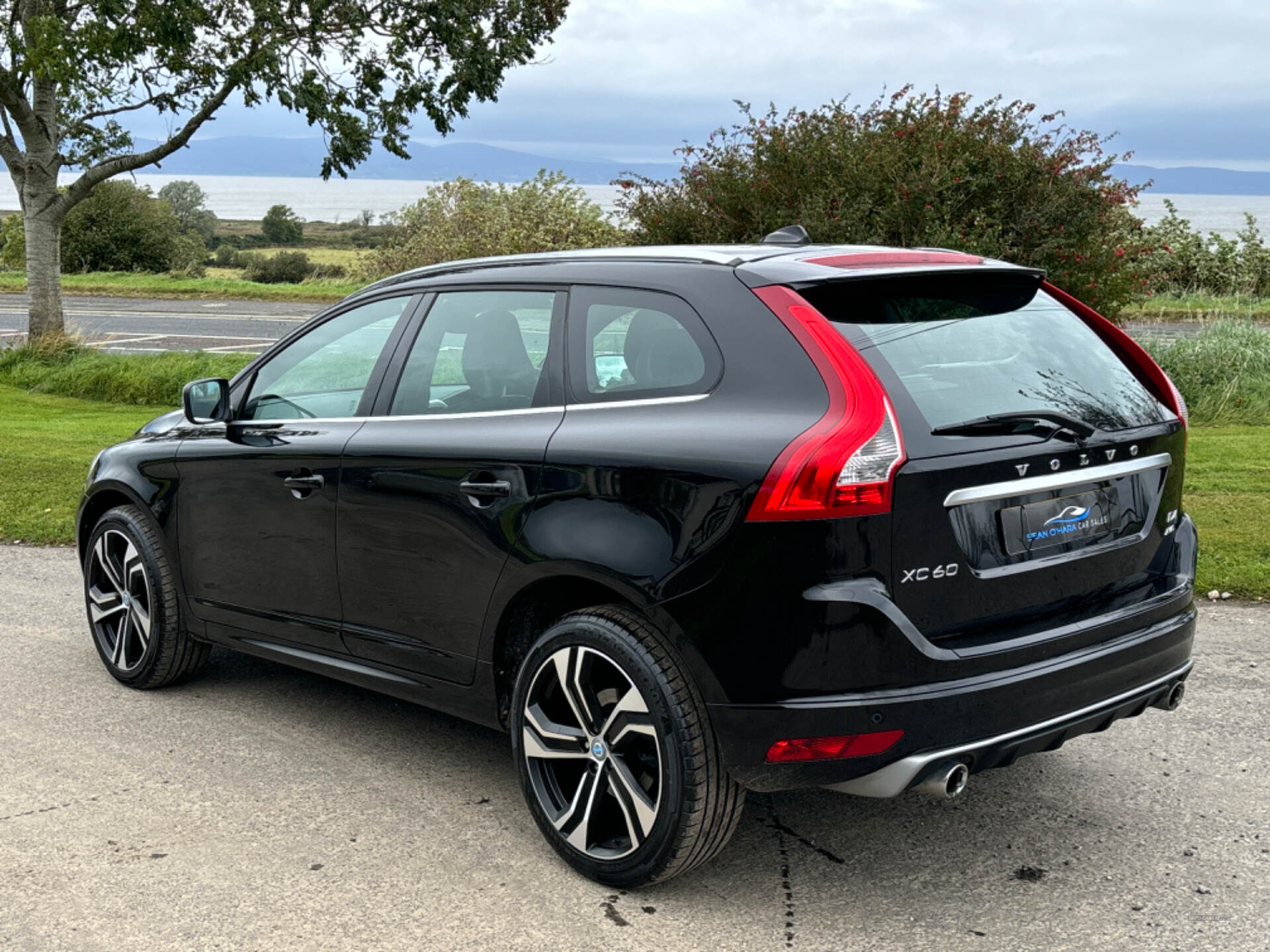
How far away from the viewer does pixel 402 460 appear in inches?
170

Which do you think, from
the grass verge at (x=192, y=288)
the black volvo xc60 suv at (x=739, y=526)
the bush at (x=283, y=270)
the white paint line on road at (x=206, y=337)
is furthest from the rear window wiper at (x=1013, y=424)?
the bush at (x=283, y=270)

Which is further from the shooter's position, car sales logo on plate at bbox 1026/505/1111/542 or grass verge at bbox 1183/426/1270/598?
grass verge at bbox 1183/426/1270/598

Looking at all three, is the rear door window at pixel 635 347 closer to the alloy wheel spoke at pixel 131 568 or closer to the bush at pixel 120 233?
the alloy wheel spoke at pixel 131 568

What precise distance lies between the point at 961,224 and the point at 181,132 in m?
11.7

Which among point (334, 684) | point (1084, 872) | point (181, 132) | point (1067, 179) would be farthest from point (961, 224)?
point (181, 132)

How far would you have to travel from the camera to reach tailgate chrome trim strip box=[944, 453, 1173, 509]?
3355 mm

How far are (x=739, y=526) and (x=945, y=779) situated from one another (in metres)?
0.81

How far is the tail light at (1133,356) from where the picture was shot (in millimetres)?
4188

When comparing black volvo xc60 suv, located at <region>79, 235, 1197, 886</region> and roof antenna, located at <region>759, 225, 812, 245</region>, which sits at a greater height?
roof antenna, located at <region>759, 225, 812, 245</region>

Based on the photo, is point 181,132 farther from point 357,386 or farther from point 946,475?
point 946,475

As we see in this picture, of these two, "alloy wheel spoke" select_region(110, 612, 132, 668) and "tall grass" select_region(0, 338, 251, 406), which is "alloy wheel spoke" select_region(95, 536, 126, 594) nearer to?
"alloy wheel spoke" select_region(110, 612, 132, 668)

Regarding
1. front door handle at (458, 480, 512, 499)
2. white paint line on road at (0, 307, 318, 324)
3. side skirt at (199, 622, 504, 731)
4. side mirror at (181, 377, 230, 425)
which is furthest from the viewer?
white paint line on road at (0, 307, 318, 324)

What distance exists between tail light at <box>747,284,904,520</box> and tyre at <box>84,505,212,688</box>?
3129mm

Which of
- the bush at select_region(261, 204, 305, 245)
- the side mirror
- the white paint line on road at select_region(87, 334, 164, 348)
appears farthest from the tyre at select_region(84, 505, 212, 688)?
the bush at select_region(261, 204, 305, 245)
